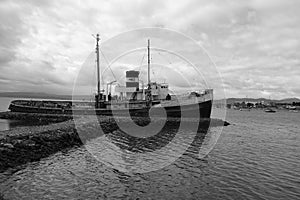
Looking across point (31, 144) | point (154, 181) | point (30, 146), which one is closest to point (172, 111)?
point (31, 144)

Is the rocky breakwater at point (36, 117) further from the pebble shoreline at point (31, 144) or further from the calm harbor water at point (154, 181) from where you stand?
the calm harbor water at point (154, 181)

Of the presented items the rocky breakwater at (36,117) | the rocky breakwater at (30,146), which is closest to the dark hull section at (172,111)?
the rocky breakwater at (36,117)

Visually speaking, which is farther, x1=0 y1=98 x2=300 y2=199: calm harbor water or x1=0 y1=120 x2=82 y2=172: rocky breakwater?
x1=0 y1=120 x2=82 y2=172: rocky breakwater

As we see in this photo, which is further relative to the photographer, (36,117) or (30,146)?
(36,117)

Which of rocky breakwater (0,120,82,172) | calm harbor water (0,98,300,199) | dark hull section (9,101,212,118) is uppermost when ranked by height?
dark hull section (9,101,212,118)

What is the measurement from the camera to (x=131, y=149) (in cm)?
1811

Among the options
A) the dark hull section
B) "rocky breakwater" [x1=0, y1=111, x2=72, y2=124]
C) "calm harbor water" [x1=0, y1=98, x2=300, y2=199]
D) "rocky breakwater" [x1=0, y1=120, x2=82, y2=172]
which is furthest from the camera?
the dark hull section

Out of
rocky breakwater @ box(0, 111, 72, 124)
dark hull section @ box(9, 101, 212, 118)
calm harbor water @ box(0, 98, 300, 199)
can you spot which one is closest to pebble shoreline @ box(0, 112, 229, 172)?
calm harbor water @ box(0, 98, 300, 199)

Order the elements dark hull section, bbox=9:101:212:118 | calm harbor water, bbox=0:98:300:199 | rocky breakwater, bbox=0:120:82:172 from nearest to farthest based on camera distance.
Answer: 1. calm harbor water, bbox=0:98:300:199
2. rocky breakwater, bbox=0:120:82:172
3. dark hull section, bbox=9:101:212:118

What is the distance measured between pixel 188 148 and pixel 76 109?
1427 inches

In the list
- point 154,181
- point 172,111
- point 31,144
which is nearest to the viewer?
point 154,181

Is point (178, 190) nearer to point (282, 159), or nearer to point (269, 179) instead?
point (269, 179)

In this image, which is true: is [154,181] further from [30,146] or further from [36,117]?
[36,117]

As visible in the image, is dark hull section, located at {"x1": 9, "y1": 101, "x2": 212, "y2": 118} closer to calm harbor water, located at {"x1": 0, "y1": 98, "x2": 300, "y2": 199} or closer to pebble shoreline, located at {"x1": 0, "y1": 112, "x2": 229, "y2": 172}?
pebble shoreline, located at {"x1": 0, "y1": 112, "x2": 229, "y2": 172}
